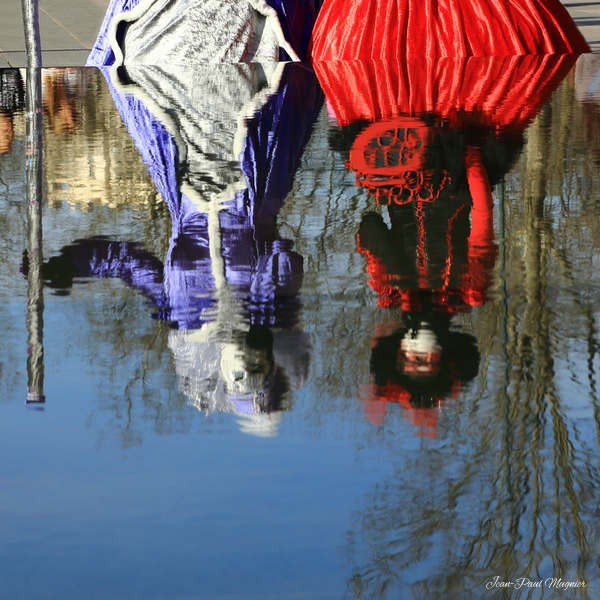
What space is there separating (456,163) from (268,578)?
4288 mm

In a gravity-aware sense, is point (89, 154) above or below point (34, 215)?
above

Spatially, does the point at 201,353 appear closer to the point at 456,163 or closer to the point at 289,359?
the point at 289,359

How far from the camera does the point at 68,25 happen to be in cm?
1881

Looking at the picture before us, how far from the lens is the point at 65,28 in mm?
18453

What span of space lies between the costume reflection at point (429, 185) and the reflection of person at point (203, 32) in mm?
534

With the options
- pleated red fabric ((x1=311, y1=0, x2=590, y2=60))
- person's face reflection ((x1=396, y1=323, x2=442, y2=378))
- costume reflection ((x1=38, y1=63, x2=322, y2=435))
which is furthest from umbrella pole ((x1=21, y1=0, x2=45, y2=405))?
pleated red fabric ((x1=311, y1=0, x2=590, y2=60))

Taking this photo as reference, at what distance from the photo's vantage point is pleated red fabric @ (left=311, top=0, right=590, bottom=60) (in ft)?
34.4

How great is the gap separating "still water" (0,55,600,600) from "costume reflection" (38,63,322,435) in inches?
0.6

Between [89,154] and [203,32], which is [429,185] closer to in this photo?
[89,154]

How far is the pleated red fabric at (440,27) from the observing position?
10.5m

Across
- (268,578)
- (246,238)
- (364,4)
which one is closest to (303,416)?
(268,578)

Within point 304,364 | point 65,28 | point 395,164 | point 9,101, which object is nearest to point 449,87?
point 395,164

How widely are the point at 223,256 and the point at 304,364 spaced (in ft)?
4.60

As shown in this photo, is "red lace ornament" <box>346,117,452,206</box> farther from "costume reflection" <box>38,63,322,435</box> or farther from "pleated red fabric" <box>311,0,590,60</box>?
"pleated red fabric" <box>311,0,590,60</box>
